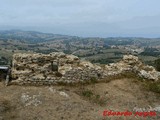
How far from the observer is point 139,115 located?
16.8 meters

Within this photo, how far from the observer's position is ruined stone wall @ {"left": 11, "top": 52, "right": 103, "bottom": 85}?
20.7 m

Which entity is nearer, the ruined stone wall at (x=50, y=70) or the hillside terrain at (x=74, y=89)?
the hillside terrain at (x=74, y=89)

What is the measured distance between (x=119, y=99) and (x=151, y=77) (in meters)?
5.13

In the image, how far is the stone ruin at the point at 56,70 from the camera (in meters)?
20.8

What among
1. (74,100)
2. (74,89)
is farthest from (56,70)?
(74,100)

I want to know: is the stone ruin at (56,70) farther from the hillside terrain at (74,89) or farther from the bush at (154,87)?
the bush at (154,87)

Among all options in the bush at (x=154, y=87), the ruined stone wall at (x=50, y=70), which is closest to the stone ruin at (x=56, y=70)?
the ruined stone wall at (x=50, y=70)

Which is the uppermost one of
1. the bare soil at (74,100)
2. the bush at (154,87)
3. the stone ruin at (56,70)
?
the stone ruin at (56,70)

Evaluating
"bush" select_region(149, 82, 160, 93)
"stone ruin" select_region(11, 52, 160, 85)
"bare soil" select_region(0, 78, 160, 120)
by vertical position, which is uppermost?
"stone ruin" select_region(11, 52, 160, 85)

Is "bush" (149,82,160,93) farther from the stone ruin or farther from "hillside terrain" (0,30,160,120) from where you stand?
the stone ruin

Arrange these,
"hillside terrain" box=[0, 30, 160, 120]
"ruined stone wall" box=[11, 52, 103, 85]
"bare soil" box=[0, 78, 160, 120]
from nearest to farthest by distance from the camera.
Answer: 1. "bare soil" box=[0, 78, 160, 120]
2. "hillside terrain" box=[0, 30, 160, 120]
3. "ruined stone wall" box=[11, 52, 103, 85]

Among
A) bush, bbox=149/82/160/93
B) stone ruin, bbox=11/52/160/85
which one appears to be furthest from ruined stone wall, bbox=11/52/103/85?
bush, bbox=149/82/160/93

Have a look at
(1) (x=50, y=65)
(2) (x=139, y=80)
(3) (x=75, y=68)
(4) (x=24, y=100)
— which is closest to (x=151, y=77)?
(2) (x=139, y=80)

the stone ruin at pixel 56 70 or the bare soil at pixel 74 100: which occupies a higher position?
the stone ruin at pixel 56 70
